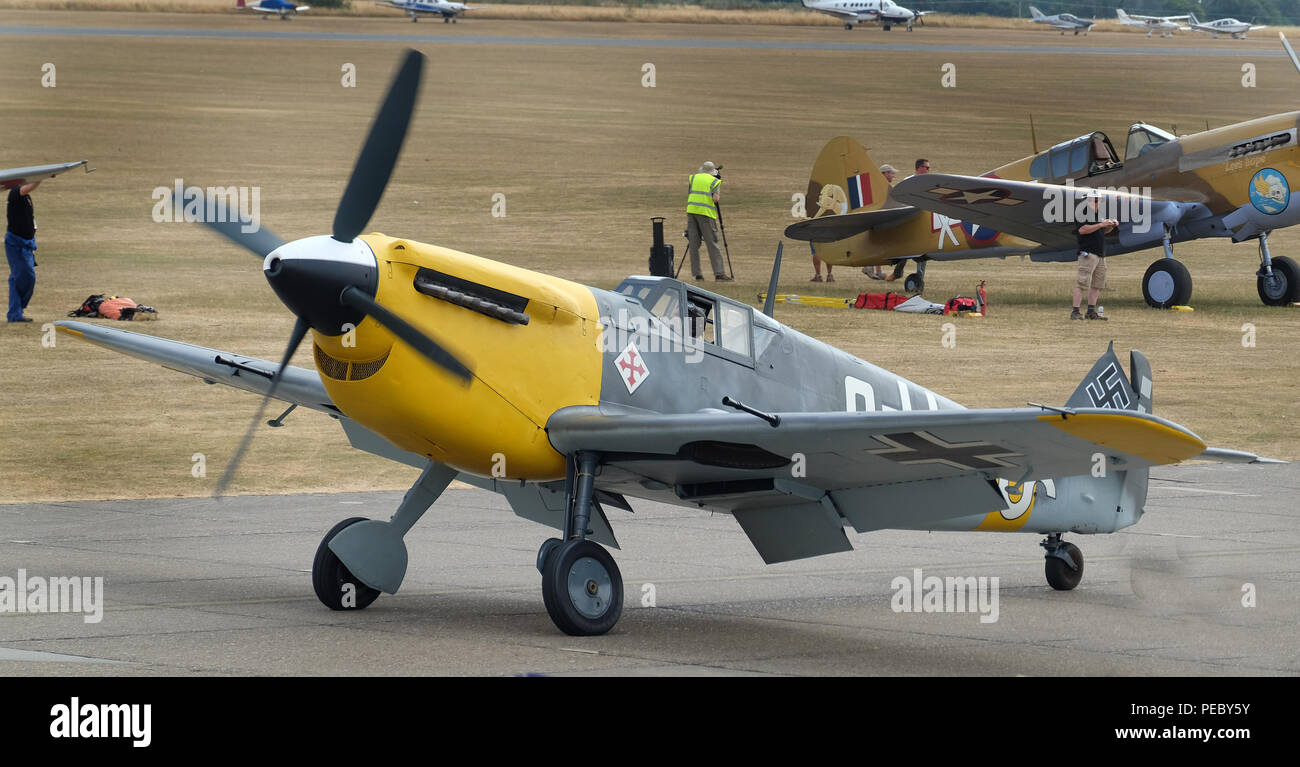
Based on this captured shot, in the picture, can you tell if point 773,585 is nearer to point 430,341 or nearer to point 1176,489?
point 430,341

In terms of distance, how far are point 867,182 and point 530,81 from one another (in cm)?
2738

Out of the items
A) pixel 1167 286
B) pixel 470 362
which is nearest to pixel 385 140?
pixel 470 362

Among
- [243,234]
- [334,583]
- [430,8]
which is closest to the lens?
[243,234]

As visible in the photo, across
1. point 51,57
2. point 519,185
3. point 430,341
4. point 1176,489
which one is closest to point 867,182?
point 519,185

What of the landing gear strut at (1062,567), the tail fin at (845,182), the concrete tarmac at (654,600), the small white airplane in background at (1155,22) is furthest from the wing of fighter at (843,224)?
the small white airplane in background at (1155,22)

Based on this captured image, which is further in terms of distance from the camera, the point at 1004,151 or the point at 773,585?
the point at 1004,151

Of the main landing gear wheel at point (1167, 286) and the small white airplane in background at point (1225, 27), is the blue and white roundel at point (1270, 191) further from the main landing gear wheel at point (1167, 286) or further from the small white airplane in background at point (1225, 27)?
the small white airplane in background at point (1225, 27)

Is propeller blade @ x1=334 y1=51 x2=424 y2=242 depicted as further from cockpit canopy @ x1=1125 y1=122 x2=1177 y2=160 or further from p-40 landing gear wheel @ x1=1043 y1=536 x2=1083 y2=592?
cockpit canopy @ x1=1125 y1=122 x2=1177 y2=160

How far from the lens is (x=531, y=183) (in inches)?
1571

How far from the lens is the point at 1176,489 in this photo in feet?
50.3

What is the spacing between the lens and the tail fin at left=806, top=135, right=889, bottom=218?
29.5 metres

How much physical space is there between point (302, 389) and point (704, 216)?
1986 cm

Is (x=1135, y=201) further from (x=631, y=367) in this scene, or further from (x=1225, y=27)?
(x=1225, y=27)

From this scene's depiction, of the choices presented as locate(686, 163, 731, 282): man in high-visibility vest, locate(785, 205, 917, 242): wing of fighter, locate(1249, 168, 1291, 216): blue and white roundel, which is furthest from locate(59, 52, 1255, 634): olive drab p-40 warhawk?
locate(686, 163, 731, 282): man in high-visibility vest
